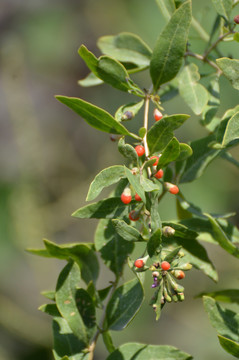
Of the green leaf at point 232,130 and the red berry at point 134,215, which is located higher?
the green leaf at point 232,130

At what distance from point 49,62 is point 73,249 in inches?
166

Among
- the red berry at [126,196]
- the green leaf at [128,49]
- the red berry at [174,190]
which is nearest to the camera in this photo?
the red berry at [126,196]

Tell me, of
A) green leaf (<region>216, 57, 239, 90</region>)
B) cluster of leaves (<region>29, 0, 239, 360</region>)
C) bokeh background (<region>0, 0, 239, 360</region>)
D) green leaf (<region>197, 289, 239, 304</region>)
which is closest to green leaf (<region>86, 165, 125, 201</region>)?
cluster of leaves (<region>29, 0, 239, 360</region>)

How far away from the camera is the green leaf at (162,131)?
Result: 3.49ft

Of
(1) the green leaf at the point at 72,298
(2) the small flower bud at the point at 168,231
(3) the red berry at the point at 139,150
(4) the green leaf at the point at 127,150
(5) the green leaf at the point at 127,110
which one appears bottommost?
(1) the green leaf at the point at 72,298

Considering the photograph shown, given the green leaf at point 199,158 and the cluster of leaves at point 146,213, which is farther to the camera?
the green leaf at point 199,158

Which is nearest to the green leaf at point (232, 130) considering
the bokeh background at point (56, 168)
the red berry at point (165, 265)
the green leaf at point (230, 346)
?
the red berry at point (165, 265)

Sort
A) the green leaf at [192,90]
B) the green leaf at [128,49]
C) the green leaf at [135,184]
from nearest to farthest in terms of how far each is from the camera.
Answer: the green leaf at [135,184] → the green leaf at [192,90] → the green leaf at [128,49]

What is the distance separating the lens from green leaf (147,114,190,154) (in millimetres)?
1062

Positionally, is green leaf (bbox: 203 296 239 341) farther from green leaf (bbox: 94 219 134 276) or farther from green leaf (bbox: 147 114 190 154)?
A: green leaf (bbox: 147 114 190 154)

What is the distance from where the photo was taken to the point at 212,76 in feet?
4.56

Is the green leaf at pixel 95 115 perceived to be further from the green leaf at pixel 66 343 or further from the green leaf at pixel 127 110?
the green leaf at pixel 66 343

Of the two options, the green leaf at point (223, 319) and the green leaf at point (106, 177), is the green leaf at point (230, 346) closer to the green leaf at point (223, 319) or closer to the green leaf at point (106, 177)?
the green leaf at point (223, 319)

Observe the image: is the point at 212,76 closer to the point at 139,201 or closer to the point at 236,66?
the point at 236,66
